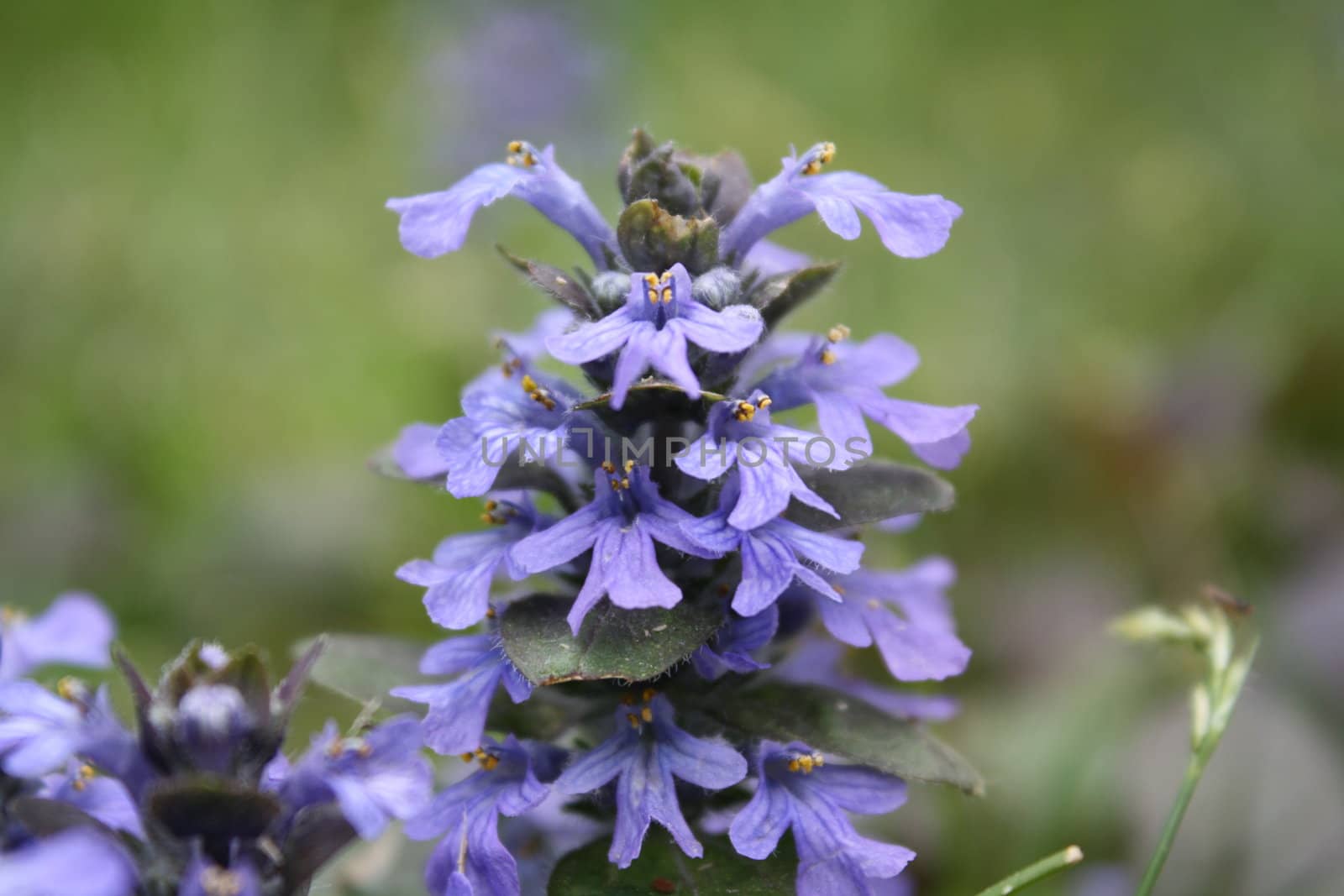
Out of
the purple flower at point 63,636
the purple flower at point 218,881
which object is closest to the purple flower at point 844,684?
the purple flower at point 218,881

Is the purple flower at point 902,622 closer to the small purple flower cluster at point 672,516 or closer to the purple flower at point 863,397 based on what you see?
the small purple flower cluster at point 672,516

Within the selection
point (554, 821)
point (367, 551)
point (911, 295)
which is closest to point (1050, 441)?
point (911, 295)

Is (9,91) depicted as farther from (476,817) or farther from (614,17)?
(476,817)

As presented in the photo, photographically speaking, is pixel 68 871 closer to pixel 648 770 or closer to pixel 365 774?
pixel 365 774

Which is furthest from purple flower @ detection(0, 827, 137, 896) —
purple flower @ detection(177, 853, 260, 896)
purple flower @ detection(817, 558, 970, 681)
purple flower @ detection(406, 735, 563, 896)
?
purple flower @ detection(817, 558, 970, 681)

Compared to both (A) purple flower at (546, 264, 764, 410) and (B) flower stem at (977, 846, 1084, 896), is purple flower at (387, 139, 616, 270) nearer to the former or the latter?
(A) purple flower at (546, 264, 764, 410)

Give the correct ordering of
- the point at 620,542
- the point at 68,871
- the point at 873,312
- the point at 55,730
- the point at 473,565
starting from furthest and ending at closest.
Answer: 1. the point at 873,312
2. the point at 473,565
3. the point at 620,542
4. the point at 55,730
5. the point at 68,871

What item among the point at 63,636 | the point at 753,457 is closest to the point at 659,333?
the point at 753,457
